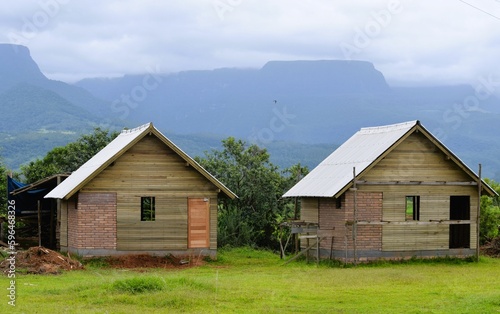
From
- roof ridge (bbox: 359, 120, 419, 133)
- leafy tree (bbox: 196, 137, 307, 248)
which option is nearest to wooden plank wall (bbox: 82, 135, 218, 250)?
roof ridge (bbox: 359, 120, 419, 133)

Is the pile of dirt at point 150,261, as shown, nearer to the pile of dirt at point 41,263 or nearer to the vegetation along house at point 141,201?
the vegetation along house at point 141,201

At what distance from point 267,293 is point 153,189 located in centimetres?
1334

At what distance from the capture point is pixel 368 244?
3509 cm

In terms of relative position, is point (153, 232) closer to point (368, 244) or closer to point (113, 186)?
point (113, 186)

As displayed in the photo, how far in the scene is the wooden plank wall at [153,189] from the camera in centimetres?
3541

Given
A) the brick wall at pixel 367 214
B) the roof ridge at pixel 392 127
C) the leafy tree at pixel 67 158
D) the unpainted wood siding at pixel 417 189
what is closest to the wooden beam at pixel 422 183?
the unpainted wood siding at pixel 417 189

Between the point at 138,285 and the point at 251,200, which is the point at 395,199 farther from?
the point at 138,285

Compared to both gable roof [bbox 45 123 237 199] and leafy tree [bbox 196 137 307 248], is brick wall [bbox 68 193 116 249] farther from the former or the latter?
leafy tree [bbox 196 137 307 248]

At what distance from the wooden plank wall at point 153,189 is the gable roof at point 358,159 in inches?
182

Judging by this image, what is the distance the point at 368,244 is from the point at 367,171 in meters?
2.98

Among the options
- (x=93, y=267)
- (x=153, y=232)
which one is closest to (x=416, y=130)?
(x=153, y=232)

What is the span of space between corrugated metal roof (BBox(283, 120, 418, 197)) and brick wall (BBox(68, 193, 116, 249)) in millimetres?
8295

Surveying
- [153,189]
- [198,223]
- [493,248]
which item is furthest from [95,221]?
[493,248]

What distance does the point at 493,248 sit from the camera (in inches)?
1667
